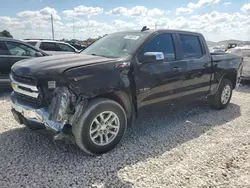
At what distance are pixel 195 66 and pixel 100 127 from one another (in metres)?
2.41

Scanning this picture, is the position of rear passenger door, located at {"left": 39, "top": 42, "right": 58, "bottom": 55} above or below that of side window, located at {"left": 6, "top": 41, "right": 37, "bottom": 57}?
below

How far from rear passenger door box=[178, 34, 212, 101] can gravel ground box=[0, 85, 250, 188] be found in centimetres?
71

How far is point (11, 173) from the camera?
2.99m

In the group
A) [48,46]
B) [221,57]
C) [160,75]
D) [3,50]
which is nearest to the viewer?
[160,75]

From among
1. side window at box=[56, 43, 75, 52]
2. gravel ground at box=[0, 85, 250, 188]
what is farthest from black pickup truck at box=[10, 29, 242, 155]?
side window at box=[56, 43, 75, 52]

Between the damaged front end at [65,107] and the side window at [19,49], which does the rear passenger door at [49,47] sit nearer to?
the side window at [19,49]

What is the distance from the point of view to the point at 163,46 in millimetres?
4285

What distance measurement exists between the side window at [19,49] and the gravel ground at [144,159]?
9.21ft

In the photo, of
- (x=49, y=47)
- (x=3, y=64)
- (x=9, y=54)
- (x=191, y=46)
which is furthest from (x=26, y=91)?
(x=49, y=47)

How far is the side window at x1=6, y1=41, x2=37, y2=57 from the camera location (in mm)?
6947

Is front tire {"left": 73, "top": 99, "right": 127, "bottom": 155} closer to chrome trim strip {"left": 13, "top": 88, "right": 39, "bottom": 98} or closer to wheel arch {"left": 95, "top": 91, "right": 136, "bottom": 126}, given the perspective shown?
wheel arch {"left": 95, "top": 91, "right": 136, "bottom": 126}

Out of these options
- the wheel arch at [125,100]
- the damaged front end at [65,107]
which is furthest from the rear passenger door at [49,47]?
the damaged front end at [65,107]

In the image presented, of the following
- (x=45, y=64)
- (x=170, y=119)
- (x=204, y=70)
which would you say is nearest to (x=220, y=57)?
(x=204, y=70)

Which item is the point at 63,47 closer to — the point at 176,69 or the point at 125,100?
the point at 176,69
